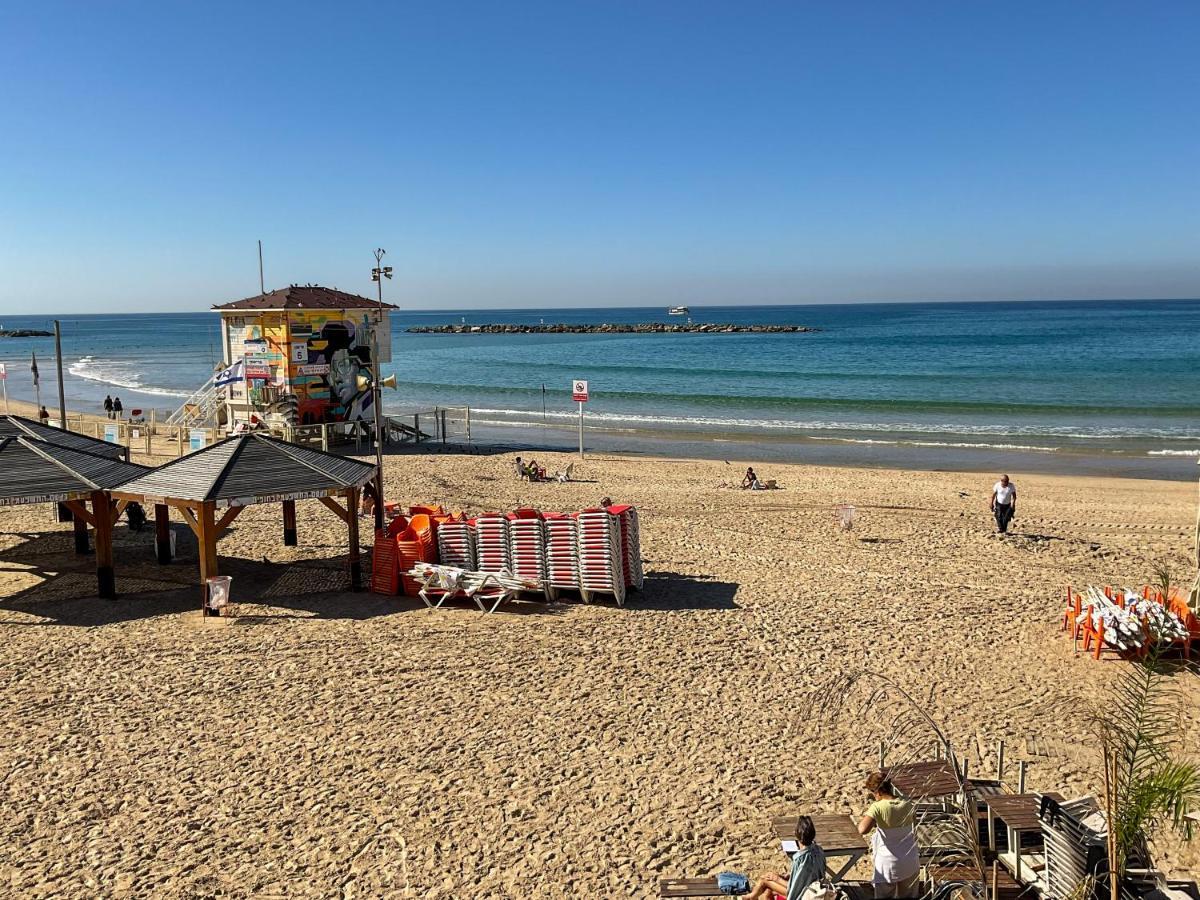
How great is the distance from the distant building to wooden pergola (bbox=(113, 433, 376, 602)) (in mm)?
12594

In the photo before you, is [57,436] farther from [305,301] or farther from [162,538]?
[305,301]

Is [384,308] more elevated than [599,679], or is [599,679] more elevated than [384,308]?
[384,308]

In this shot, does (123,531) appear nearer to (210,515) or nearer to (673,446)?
(210,515)

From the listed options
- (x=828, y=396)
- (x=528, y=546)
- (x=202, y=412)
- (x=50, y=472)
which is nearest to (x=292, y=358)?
(x=202, y=412)

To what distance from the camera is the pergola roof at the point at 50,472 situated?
12352 millimetres

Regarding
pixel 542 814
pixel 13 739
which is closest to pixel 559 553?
pixel 542 814

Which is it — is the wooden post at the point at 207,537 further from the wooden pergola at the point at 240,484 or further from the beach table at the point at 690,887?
the beach table at the point at 690,887

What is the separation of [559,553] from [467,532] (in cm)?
134

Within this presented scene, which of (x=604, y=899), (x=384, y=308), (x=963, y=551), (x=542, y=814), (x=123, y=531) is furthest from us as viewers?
(x=384, y=308)

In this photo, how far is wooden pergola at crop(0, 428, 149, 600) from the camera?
1239 cm

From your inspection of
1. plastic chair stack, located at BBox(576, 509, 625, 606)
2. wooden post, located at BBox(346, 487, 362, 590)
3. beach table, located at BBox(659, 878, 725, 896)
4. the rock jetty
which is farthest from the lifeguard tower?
the rock jetty

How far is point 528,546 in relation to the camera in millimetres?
12734

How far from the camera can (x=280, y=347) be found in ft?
85.7

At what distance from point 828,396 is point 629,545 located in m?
36.4
